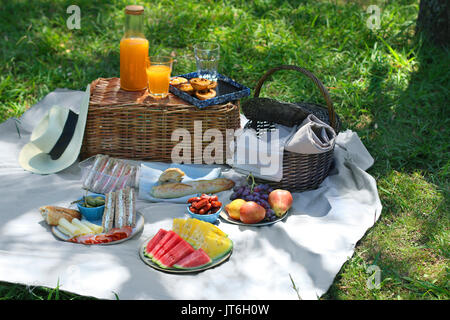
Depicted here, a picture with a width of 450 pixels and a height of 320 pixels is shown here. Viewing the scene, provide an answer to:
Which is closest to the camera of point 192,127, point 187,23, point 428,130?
point 192,127

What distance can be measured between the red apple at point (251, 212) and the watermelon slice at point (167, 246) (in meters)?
0.42

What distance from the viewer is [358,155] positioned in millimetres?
3465

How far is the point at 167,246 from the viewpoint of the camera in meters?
2.45

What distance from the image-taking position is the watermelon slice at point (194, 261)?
7.89 feet

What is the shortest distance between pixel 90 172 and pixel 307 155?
1.21 metres

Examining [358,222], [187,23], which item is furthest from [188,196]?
[187,23]

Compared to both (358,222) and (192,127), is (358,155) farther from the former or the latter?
(192,127)

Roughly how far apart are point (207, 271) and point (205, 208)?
0.43m

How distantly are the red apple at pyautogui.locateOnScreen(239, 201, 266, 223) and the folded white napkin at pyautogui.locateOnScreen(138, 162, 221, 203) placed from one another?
1.27 feet

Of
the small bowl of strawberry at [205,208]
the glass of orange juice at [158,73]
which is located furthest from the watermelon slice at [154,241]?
the glass of orange juice at [158,73]

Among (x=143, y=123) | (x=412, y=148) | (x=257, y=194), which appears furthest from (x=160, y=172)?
(x=412, y=148)

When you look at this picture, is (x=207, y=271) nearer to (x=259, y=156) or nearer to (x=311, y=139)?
(x=259, y=156)

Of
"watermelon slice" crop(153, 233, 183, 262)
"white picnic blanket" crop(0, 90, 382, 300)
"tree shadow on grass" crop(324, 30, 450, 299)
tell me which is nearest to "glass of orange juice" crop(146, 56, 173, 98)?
"white picnic blanket" crop(0, 90, 382, 300)

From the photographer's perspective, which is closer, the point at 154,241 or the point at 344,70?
the point at 154,241
